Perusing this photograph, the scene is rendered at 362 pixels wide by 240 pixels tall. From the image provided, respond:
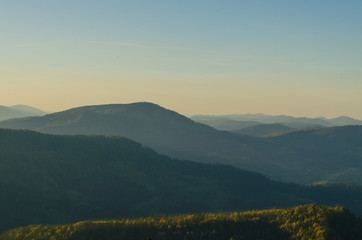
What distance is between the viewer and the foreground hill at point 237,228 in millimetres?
63125

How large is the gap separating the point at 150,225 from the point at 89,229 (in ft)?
29.4

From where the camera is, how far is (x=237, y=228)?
219ft

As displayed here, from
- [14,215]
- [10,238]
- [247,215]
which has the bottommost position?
[14,215]

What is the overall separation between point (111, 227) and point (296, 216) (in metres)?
27.1

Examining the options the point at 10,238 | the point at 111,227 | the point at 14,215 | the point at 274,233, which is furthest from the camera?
the point at 14,215

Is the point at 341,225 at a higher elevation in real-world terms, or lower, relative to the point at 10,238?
higher

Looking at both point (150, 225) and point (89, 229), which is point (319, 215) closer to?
point (150, 225)

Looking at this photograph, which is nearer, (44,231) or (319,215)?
(319,215)

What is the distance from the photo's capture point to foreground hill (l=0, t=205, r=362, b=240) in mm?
63125

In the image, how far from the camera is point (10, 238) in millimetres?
73562

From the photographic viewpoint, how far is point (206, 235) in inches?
2542

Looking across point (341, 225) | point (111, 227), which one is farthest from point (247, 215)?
point (111, 227)

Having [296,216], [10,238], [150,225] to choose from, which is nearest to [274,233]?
[296,216]

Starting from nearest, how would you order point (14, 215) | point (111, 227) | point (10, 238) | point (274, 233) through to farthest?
point (274, 233) → point (111, 227) → point (10, 238) → point (14, 215)
